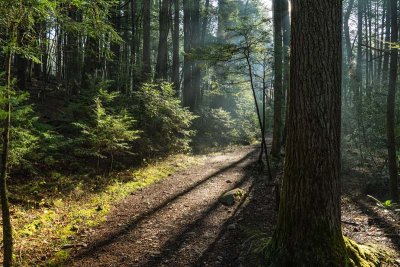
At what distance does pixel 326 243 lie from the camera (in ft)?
12.0

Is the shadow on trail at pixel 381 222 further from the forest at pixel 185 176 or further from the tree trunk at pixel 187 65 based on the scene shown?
the tree trunk at pixel 187 65

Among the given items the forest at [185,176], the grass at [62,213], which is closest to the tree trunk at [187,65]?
the forest at [185,176]

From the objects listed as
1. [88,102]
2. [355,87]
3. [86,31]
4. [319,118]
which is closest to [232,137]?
[355,87]

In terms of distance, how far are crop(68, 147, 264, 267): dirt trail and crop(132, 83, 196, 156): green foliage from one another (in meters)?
2.63

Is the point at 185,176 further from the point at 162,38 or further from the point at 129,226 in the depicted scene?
the point at 162,38

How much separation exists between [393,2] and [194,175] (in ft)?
26.4

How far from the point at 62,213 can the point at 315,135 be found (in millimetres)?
5525

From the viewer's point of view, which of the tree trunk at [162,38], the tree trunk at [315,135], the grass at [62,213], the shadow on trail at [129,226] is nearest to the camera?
the tree trunk at [315,135]

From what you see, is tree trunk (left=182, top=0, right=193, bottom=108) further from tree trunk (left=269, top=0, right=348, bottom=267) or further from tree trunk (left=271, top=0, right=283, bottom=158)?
tree trunk (left=269, top=0, right=348, bottom=267)

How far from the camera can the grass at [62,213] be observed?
5.11m

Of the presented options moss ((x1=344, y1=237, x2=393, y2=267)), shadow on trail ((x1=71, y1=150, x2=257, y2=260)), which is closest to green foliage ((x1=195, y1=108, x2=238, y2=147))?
shadow on trail ((x1=71, y1=150, x2=257, y2=260))

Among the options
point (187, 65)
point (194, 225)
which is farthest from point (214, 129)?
point (194, 225)

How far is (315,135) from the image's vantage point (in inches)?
142

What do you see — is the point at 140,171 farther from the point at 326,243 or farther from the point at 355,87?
the point at 355,87
